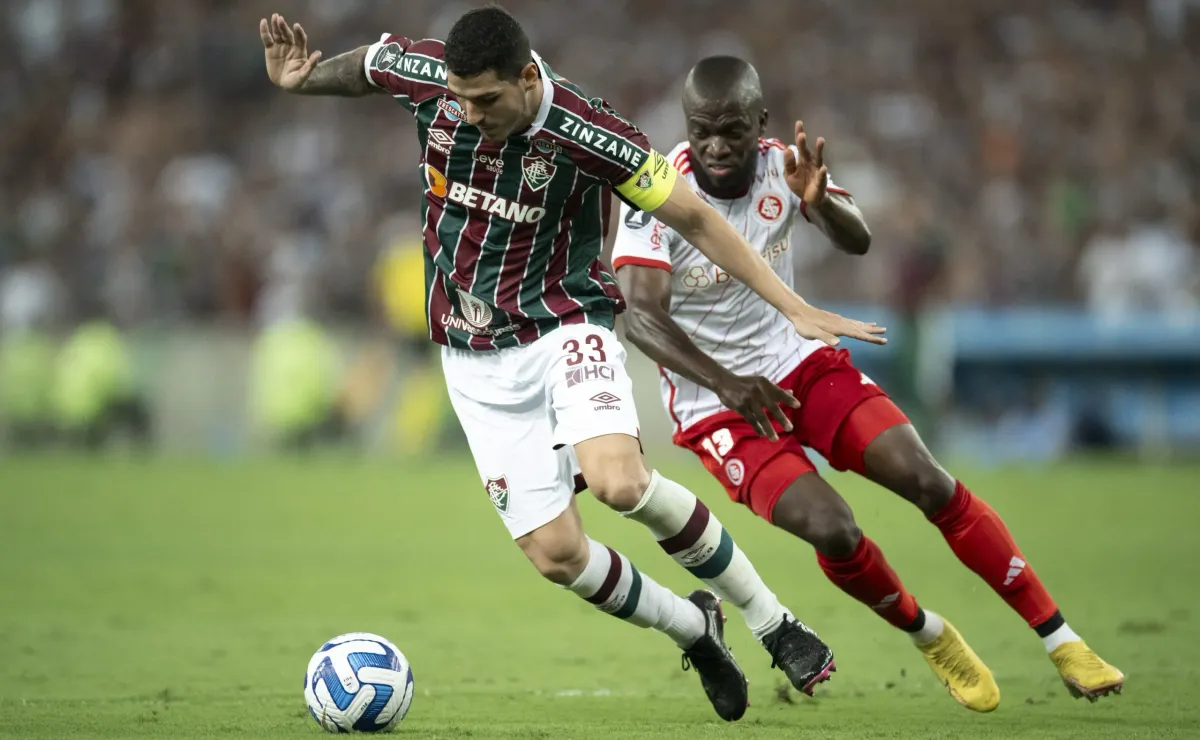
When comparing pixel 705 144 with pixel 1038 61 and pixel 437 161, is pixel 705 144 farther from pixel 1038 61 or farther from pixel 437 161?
pixel 1038 61

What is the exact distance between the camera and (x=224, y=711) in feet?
19.0

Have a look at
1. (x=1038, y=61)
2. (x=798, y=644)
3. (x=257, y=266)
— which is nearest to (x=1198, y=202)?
(x=1038, y=61)

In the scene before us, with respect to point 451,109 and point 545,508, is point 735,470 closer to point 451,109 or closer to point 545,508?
point 545,508

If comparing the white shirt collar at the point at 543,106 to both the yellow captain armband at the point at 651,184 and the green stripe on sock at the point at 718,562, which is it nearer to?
the yellow captain armband at the point at 651,184

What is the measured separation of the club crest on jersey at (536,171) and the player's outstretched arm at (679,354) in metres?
0.57

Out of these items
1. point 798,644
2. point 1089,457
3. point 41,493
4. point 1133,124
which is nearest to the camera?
point 798,644

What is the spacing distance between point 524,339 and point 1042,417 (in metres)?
12.7

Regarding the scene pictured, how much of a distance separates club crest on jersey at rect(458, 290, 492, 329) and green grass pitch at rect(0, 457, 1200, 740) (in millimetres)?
1456

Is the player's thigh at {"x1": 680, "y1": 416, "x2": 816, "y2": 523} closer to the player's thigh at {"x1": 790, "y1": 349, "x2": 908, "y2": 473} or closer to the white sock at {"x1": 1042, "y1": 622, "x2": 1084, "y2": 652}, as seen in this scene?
the player's thigh at {"x1": 790, "y1": 349, "x2": 908, "y2": 473}

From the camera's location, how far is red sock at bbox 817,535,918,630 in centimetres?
602

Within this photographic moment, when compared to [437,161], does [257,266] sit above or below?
below

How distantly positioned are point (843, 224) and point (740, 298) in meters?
0.58

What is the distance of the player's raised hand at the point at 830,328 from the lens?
5.14 meters

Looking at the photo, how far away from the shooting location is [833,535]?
231 inches
